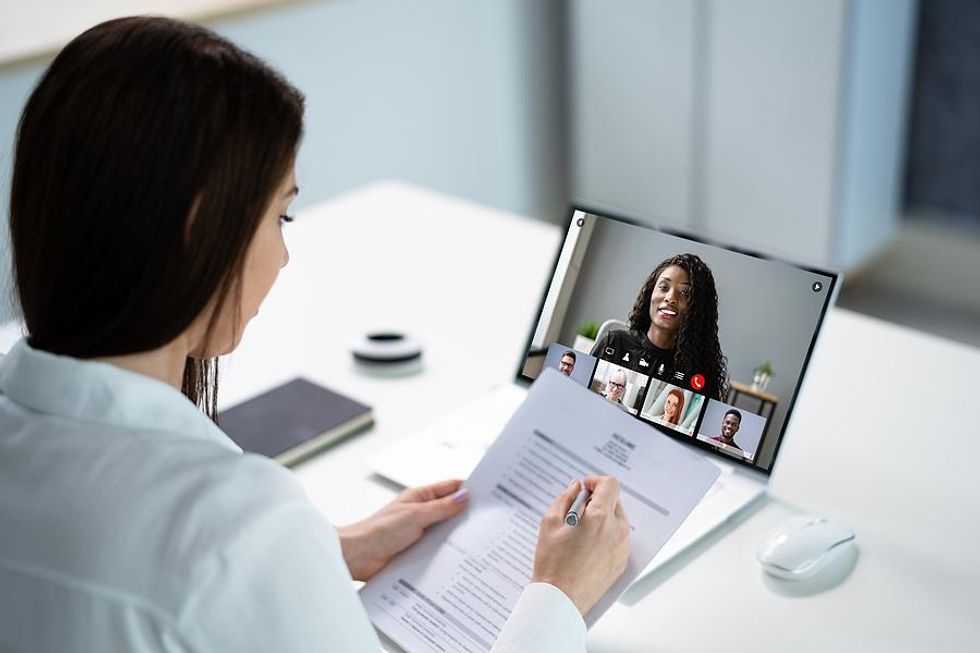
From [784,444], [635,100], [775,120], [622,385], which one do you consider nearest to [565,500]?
[622,385]

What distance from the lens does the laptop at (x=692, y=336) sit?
1.11 metres

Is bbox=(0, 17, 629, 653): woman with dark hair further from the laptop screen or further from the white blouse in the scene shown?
the laptop screen

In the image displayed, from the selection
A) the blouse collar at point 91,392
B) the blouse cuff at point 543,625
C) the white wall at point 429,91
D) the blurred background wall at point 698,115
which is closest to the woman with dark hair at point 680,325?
the blouse cuff at point 543,625

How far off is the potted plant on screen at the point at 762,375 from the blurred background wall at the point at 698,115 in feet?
6.63

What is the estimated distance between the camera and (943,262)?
355 centimetres

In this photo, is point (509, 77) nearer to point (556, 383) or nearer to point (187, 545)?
point (556, 383)

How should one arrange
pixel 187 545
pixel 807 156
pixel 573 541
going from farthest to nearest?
pixel 807 156 < pixel 573 541 < pixel 187 545

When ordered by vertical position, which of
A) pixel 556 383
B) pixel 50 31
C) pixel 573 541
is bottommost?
pixel 573 541

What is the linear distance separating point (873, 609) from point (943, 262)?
271cm

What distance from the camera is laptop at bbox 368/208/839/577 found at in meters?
1.11

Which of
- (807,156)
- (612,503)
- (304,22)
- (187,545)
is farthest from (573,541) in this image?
(807,156)

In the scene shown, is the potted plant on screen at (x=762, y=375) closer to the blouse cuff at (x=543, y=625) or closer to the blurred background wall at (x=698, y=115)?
the blouse cuff at (x=543, y=625)

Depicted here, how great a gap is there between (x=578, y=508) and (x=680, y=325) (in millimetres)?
206

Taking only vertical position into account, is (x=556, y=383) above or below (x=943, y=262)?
below
